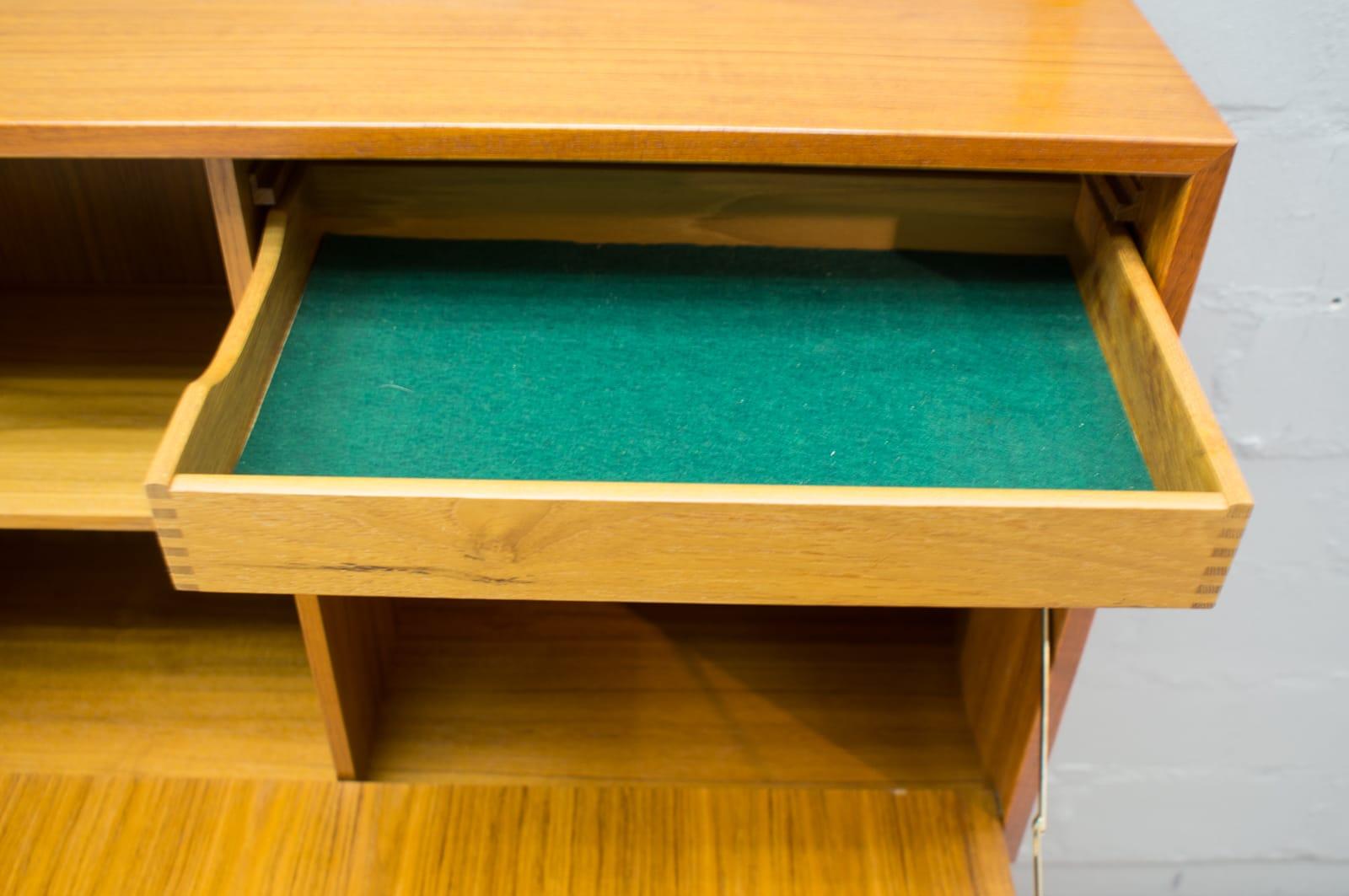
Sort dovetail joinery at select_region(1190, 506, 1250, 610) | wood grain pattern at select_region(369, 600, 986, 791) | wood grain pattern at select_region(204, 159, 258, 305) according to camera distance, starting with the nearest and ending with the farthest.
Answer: dovetail joinery at select_region(1190, 506, 1250, 610) → wood grain pattern at select_region(204, 159, 258, 305) → wood grain pattern at select_region(369, 600, 986, 791)

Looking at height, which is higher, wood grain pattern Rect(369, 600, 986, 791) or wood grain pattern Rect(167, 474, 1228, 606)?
wood grain pattern Rect(167, 474, 1228, 606)

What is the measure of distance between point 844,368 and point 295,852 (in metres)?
0.47

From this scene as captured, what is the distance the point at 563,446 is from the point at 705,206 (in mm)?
226

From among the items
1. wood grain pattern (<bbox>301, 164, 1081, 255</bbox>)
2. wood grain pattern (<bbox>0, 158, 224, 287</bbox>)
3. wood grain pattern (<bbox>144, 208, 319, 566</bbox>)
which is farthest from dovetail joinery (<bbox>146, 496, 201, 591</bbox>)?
wood grain pattern (<bbox>0, 158, 224, 287</bbox>)

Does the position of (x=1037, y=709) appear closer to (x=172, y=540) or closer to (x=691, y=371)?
(x=691, y=371)

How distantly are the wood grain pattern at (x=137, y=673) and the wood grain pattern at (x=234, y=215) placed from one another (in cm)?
34

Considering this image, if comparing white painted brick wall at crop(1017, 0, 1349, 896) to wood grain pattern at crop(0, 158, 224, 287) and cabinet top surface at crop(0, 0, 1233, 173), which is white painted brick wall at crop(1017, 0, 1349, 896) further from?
wood grain pattern at crop(0, 158, 224, 287)

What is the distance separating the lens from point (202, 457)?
0.55 metres

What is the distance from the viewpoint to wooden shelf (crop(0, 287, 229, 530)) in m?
0.69

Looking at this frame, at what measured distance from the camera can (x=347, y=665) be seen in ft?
2.57

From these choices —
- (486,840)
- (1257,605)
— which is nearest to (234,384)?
(486,840)

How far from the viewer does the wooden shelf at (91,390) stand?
69cm

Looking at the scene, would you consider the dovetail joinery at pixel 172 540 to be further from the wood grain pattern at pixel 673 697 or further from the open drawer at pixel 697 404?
the wood grain pattern at pixel 673 697

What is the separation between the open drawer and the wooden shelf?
0.15 meters
